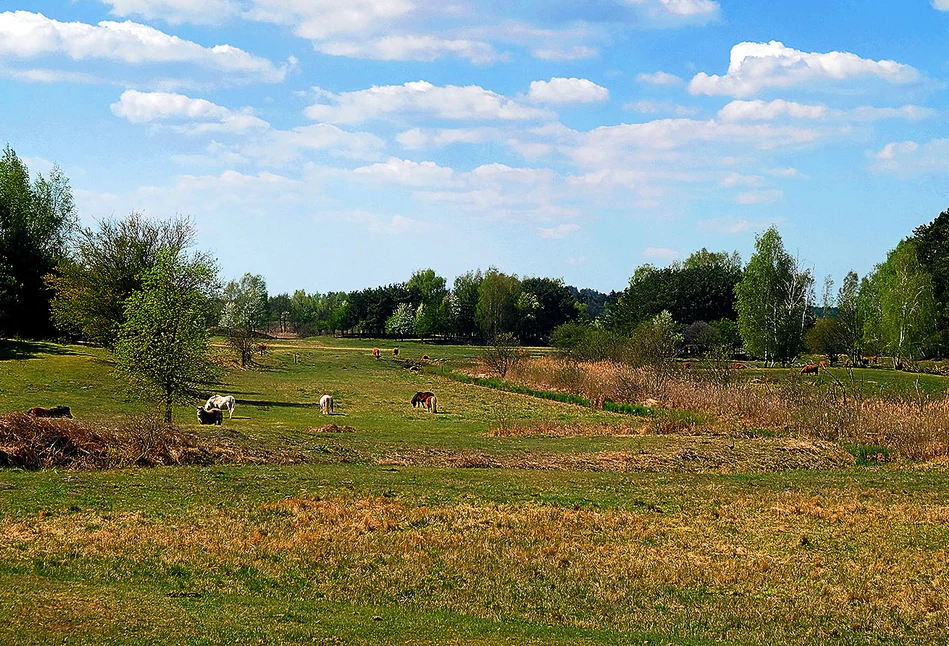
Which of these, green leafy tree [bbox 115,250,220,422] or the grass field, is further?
green leafy tree [bbox 115,250,220,422]

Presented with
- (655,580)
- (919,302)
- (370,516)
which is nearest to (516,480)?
(370,516)

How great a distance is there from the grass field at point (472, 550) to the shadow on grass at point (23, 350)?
3824 cm

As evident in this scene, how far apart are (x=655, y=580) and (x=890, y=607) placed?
3.72 m

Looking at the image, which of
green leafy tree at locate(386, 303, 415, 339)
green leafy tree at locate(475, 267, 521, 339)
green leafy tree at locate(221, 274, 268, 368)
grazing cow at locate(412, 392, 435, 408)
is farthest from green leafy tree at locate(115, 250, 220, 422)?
green leafy tree at locate(386, 303, 415, 339)

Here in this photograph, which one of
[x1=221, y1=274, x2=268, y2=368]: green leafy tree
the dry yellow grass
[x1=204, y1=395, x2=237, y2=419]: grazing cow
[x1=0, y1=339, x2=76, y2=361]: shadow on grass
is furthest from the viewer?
[x1=221, y1=274, x2=268, y2=368]: green leafy tree

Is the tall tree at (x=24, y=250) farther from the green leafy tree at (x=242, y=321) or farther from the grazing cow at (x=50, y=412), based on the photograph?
the grazing cow at (x=50, y=412)

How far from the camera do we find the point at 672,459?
108 feet

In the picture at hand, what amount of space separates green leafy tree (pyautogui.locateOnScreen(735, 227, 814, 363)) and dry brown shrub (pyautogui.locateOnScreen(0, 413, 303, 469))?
84.3 meters

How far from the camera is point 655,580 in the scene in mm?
15336

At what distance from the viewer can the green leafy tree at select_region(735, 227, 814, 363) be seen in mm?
103062

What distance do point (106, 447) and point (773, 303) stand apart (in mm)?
89575

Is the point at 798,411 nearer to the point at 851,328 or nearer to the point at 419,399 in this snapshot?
the point at 419,399

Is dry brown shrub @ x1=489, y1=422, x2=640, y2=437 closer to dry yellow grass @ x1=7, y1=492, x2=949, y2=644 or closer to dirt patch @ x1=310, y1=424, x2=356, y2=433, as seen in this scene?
dirt patch @ x1=310, y1=424, x2=356, y2=433

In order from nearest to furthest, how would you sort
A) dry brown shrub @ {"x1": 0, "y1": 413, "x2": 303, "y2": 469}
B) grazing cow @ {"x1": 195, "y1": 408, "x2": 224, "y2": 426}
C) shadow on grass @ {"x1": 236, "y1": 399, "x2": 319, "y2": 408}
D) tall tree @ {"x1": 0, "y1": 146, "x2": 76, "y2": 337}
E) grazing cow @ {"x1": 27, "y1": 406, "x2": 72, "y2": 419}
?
dry brown shrub @ {"x1": 0, "y1": 413, "x2": 303, "y2": 469}
grazing cow @ {"x1": 27, "y1": 406, "x2": 72, "y2": 419}
grazing cow @ {"x1": 195, "y1": 408, "x2": 224, "y2": 426}
shadow on grass @ {"x1": 236, "y1": 399, "x2": 319, "y2": 408}
tall tree @ {"x1": 0, "y1": 146, "x2": 76, "y2": 337}
